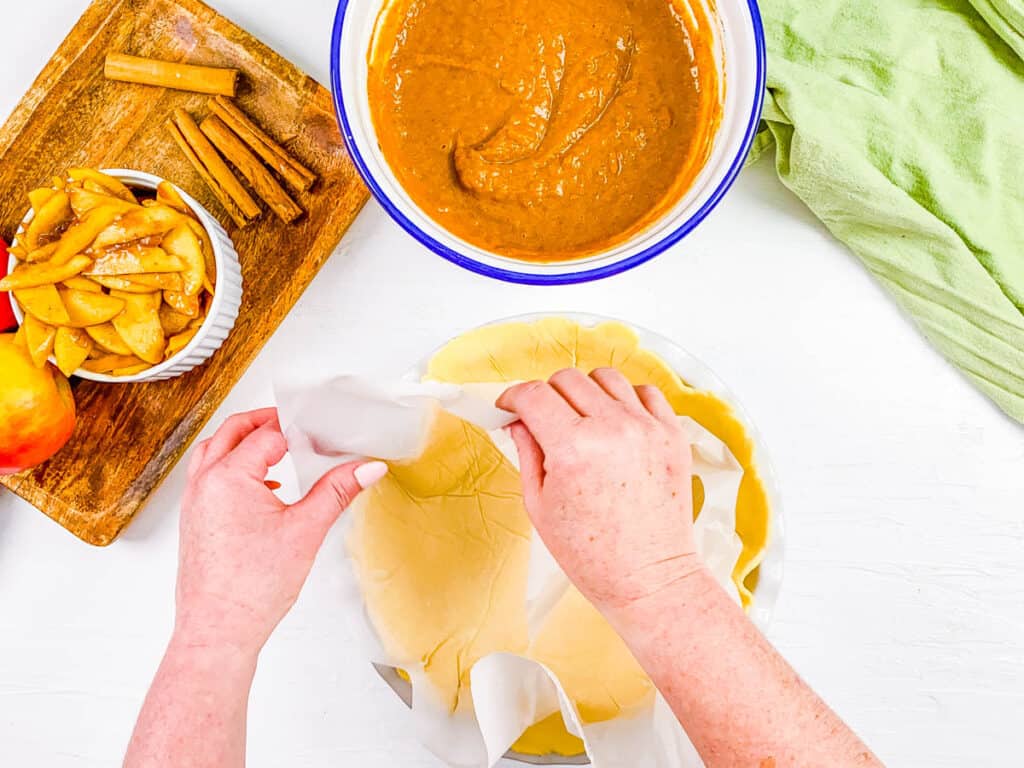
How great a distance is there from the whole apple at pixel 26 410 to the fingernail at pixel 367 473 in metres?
0.32

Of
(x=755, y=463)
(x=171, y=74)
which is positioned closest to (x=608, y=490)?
(x=755, y=463)

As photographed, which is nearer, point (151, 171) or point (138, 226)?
point (138, 226)

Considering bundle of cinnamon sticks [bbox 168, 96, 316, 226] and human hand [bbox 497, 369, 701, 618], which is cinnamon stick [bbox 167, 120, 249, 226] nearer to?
bundle of cinnamon sticks [bbox 168, 96, 316, 226]

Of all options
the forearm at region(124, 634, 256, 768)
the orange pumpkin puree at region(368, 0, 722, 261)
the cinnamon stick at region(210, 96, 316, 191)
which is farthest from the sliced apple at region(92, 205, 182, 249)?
the forearm at region(124, 634, 256, 768)

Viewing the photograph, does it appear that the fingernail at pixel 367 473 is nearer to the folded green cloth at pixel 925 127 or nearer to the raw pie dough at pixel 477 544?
the raw pie dough at pixel 477 544

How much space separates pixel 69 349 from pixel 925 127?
0.84 metres

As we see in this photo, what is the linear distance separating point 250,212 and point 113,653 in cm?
51

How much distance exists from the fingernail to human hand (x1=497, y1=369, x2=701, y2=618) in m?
0.12

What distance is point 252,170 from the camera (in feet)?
3.06

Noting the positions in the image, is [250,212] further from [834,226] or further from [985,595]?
[985,595]

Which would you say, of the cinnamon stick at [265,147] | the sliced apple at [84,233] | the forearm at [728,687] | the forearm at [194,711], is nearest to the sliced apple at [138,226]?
the sliced apple at [84,233]

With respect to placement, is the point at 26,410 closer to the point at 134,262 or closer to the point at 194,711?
the point at 134,262

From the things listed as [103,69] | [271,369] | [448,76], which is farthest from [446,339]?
[103,69]

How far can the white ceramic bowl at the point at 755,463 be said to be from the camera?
0.89 metres
